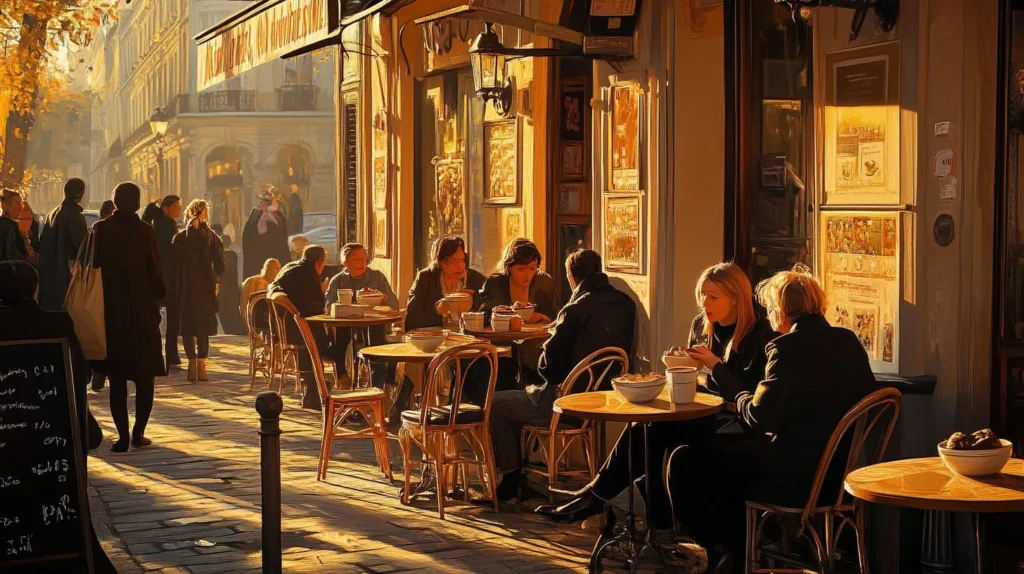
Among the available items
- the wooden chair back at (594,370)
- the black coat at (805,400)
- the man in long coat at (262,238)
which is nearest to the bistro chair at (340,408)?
the wooden chair back at (594,370)

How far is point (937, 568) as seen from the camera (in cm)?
695

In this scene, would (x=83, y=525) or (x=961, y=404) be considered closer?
(x=83, y=525)

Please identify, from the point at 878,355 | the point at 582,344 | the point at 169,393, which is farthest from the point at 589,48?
the point at 169,393

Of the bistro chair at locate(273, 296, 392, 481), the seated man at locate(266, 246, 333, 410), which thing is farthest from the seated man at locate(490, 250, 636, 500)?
the seated man at locate(266, 246, 333, 410)

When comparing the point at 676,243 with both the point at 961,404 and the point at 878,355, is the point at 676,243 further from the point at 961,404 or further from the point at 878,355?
the point at 961,404

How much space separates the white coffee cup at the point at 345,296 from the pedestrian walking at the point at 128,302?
1.43 metres

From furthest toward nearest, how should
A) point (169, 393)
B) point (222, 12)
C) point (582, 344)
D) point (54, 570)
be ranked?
point (222, 12) < point (169, 393) < point (582, 344) < point (54, 570)

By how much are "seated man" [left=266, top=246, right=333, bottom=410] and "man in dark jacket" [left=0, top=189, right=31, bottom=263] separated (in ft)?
10.1

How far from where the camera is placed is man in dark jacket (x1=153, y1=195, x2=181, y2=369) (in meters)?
15.6

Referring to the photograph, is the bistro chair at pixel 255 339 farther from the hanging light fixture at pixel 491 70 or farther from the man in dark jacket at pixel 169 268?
the hanging light fixture at pixel 491 70

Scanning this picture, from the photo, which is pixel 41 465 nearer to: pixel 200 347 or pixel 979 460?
pixel 979 460

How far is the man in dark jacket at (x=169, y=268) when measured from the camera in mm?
15594

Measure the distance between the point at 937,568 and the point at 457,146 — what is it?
27.5ft

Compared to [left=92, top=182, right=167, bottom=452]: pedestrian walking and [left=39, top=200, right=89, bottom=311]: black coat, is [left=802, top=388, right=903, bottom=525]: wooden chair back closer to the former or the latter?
[left=92, top=182, right=167, bottom=452]: pedestrian walking
